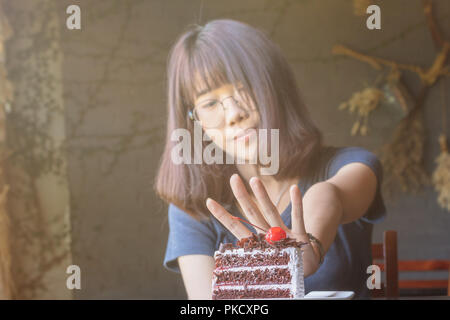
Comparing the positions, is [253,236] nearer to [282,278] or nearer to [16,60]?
[282,278]

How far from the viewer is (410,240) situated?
11.4ft

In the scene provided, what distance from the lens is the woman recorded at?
3.31 metres

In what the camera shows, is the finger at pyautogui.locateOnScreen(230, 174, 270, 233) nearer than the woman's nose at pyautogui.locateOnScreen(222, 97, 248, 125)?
Yes

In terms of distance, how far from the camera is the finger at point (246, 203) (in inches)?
122

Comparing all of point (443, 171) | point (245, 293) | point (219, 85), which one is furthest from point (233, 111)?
point (443, 171)

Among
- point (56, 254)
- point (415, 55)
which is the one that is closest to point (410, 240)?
point (415, 55)

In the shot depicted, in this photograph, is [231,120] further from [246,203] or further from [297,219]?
[297,219]

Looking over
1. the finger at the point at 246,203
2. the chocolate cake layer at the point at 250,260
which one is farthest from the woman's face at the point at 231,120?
the chocolate cake layer at the point at 250,260

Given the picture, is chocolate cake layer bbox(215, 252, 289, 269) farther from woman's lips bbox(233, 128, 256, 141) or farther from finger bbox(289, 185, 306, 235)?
woman's lips bbox(233, 128, 256, 141)

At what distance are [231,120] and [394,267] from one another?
1186 mm

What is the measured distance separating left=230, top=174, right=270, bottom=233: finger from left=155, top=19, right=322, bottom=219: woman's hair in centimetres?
4

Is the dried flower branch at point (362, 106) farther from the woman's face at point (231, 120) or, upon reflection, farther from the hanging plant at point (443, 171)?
the woman's face at point (231, 120)

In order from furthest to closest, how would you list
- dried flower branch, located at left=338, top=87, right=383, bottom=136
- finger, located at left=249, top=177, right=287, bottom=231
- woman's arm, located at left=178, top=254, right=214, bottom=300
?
1. dried flower branch, located at left=338, top=87, right=383, bottom=136
2. woman's arm, located at left=178, top=254, right=214, bottom=300
3. finger, located at left=249, top=177, right=287, bottom=231

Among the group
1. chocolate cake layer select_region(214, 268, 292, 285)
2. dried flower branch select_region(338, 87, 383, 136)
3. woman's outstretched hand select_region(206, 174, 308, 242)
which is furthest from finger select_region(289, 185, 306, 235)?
dried flower branch select_region(338, 87, 383, 136)
